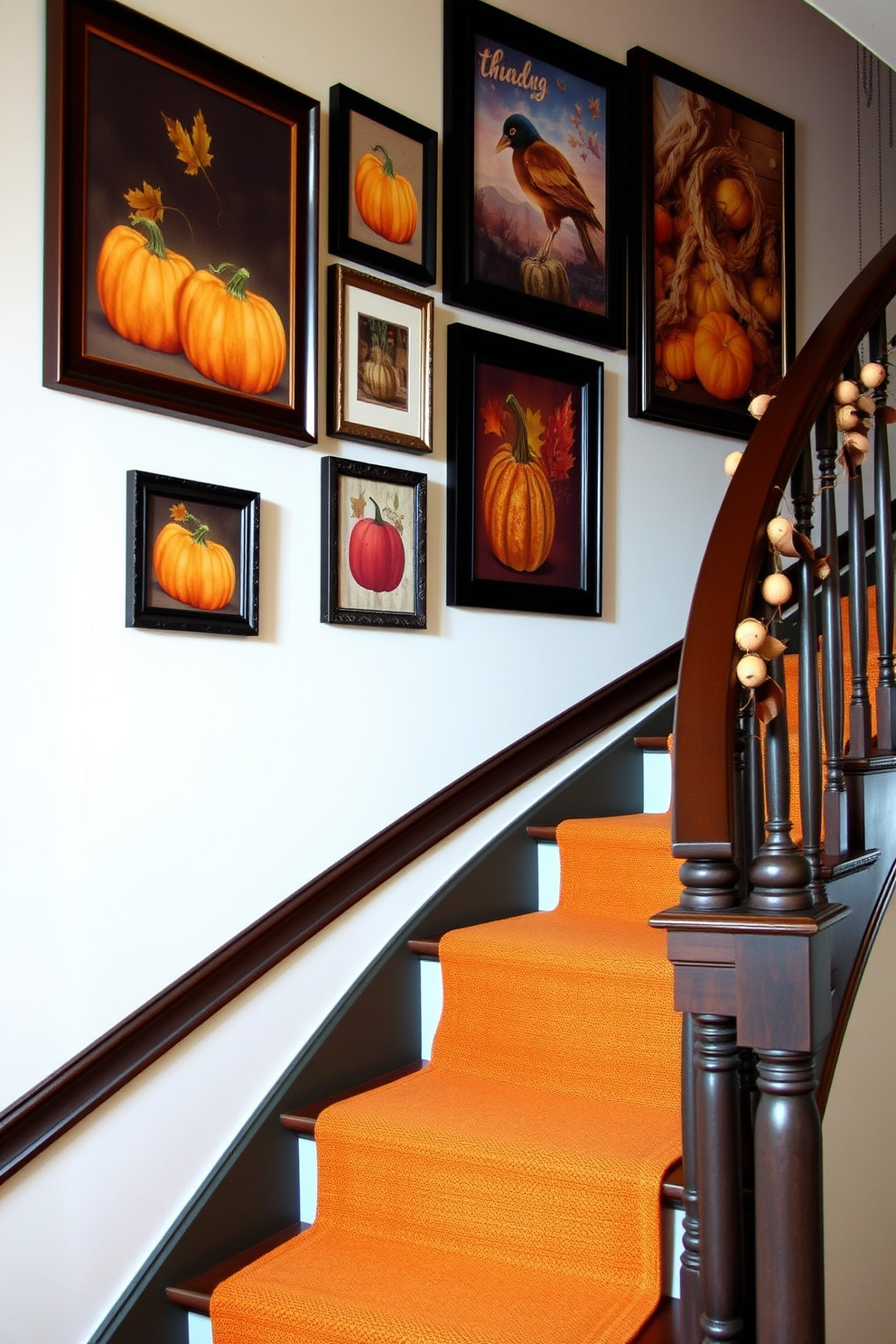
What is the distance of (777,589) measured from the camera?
1.51 meters

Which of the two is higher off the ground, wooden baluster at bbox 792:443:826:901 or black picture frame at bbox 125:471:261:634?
black picture frame at bbox 125:471:261:634

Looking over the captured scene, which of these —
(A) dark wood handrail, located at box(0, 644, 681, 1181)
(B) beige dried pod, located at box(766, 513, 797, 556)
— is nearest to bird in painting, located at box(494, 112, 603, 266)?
(A) dark wood handrail, located at box(0, 644, 681, 1181)

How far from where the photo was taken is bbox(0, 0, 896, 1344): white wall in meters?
2.05

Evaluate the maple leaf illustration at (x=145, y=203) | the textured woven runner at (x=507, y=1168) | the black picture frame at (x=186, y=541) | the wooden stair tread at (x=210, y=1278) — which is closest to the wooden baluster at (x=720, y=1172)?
the textured woven runner at (x=507, y=1168)

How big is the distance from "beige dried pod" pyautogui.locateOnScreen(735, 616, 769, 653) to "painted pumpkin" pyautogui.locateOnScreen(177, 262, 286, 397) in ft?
4.31

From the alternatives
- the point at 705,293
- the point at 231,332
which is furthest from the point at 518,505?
the point at 705,293

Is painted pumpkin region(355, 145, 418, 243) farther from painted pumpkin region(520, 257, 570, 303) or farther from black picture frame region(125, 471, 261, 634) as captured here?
black picture frame region(125, 471, 261, 634)

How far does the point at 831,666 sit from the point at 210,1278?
4.86 feet

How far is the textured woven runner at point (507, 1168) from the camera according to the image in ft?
6.13

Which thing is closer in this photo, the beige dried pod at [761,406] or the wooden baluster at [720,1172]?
the wooden baluster at [720,1172]

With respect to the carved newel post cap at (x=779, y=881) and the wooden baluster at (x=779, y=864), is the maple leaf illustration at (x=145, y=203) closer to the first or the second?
the wooden baluster at (x=779, y=864)

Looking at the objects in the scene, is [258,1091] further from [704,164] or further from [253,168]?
[704,164]

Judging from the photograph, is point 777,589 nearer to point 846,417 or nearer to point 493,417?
point 846,417

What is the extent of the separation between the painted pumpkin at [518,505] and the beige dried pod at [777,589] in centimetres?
151
